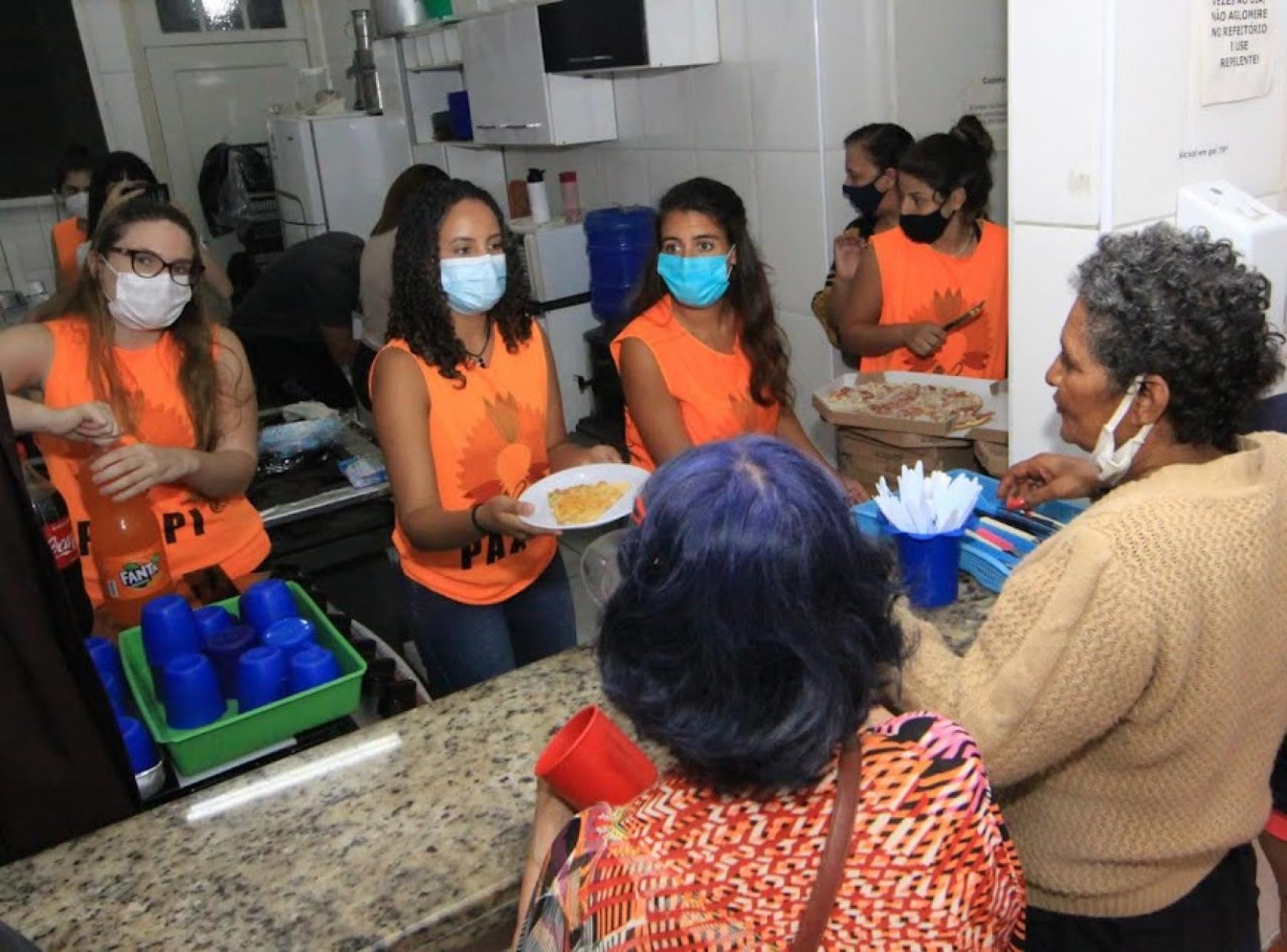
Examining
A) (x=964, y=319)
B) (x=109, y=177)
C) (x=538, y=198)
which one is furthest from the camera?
(x=538, y=198)

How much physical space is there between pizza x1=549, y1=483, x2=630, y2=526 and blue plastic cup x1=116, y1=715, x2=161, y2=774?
0.67m

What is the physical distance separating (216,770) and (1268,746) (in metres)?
1.33

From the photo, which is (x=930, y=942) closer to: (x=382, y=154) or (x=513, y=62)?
(x=513, y=62)

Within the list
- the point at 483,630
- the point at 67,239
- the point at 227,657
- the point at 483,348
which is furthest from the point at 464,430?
the point at 67,239

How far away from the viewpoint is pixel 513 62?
14.1 feet

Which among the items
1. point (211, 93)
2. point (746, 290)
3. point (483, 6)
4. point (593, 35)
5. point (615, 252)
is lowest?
point (615, 252)

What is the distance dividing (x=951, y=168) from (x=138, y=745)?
7.54ft

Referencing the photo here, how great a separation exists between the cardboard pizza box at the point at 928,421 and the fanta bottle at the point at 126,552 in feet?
5.26

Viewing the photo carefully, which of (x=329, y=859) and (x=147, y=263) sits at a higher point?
(x=147, y=263)

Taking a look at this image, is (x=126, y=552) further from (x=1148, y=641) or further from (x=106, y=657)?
(x=1148, y=641)

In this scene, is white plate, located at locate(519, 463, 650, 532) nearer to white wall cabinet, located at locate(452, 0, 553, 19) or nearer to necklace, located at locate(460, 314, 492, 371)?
necklace, located at locate(460, 314, 492, 371)

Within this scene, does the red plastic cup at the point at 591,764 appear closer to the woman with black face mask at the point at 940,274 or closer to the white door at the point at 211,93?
the woman with black face mask at the point at 940,274

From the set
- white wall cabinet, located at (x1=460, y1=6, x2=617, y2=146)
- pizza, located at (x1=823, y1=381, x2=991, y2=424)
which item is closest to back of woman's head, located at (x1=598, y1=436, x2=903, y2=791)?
pizza, located at (x1=823, y1=381, x2=991, y2=424)

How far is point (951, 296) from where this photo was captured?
2805 millimetres
